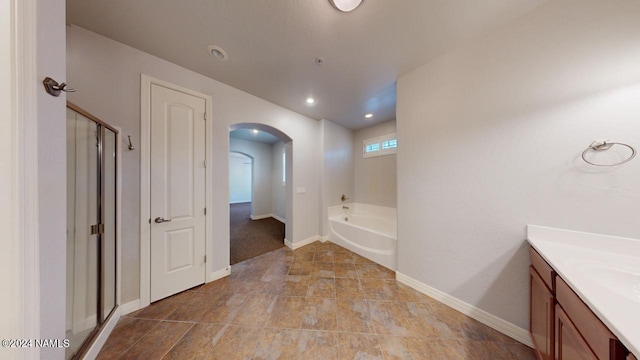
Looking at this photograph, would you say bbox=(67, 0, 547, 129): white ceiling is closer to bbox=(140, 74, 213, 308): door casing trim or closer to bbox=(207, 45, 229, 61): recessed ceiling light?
bbox=(207, 45, 229, 61): recessed ceiling light

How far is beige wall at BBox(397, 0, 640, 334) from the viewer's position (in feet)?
3.53

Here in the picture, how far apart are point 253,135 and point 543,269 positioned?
16.9ft

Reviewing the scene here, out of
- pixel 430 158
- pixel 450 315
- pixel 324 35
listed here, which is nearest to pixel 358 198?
pixel 430 158

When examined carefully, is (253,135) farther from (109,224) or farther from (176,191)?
(109,224)

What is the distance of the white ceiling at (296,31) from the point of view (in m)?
1.26

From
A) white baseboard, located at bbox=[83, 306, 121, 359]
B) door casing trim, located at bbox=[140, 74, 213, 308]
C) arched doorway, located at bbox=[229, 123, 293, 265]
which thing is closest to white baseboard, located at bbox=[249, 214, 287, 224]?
arched doorway, located at bbox=[229, 123, 293, 265]

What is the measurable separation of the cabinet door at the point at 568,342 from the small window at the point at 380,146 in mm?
2824

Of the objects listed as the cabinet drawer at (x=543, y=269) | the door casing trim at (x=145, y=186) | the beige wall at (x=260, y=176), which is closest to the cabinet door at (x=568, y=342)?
the cabinet drawer at (x=543, y=269)

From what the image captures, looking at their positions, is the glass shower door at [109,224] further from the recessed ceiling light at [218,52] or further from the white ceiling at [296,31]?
the recessed ceiling light at [218,52]

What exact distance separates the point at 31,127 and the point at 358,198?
3894 mm

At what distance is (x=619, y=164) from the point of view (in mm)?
1062

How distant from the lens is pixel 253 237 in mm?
3562

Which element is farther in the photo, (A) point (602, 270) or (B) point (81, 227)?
(B) point (81, 227)

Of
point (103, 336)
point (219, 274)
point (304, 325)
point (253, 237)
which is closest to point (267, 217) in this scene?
point (253, 237)
